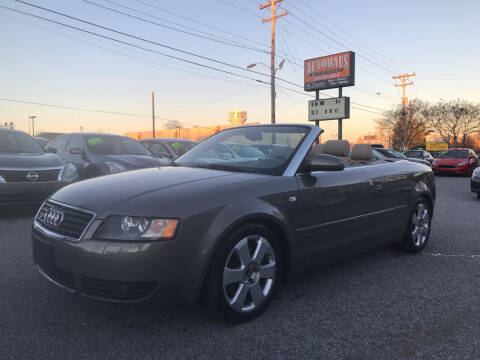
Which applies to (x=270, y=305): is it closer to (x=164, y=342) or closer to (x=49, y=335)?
(x=164, y=342)

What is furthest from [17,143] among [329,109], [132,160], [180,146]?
[329,109]

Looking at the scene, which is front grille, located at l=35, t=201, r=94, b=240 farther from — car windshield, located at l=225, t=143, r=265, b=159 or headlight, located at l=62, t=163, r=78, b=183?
headlight, located at l=62, t=163, r=78, b=183

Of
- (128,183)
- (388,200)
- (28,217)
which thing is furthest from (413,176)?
(28,217)

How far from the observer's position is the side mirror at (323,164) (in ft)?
9.89

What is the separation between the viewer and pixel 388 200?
3963mm

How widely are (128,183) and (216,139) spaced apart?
4.71 ft

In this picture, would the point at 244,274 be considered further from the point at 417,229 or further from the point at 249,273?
the point at 417,229

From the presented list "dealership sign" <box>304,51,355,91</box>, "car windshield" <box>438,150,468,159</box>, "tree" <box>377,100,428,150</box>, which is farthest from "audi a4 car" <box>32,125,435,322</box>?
"tree" <box>377,100,428,150</box>

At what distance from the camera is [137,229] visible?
7.50ft

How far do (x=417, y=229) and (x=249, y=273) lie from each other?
2775 mm

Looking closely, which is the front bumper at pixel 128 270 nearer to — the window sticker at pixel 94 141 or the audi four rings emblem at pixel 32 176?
the audi four rings emblem at pixel 32 176

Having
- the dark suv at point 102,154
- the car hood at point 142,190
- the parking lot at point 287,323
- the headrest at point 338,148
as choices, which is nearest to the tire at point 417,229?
the parking lot at point 287,323

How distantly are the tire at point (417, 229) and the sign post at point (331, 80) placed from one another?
23.1 meters

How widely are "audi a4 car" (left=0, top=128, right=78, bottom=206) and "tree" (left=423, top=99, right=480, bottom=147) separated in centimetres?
5486
